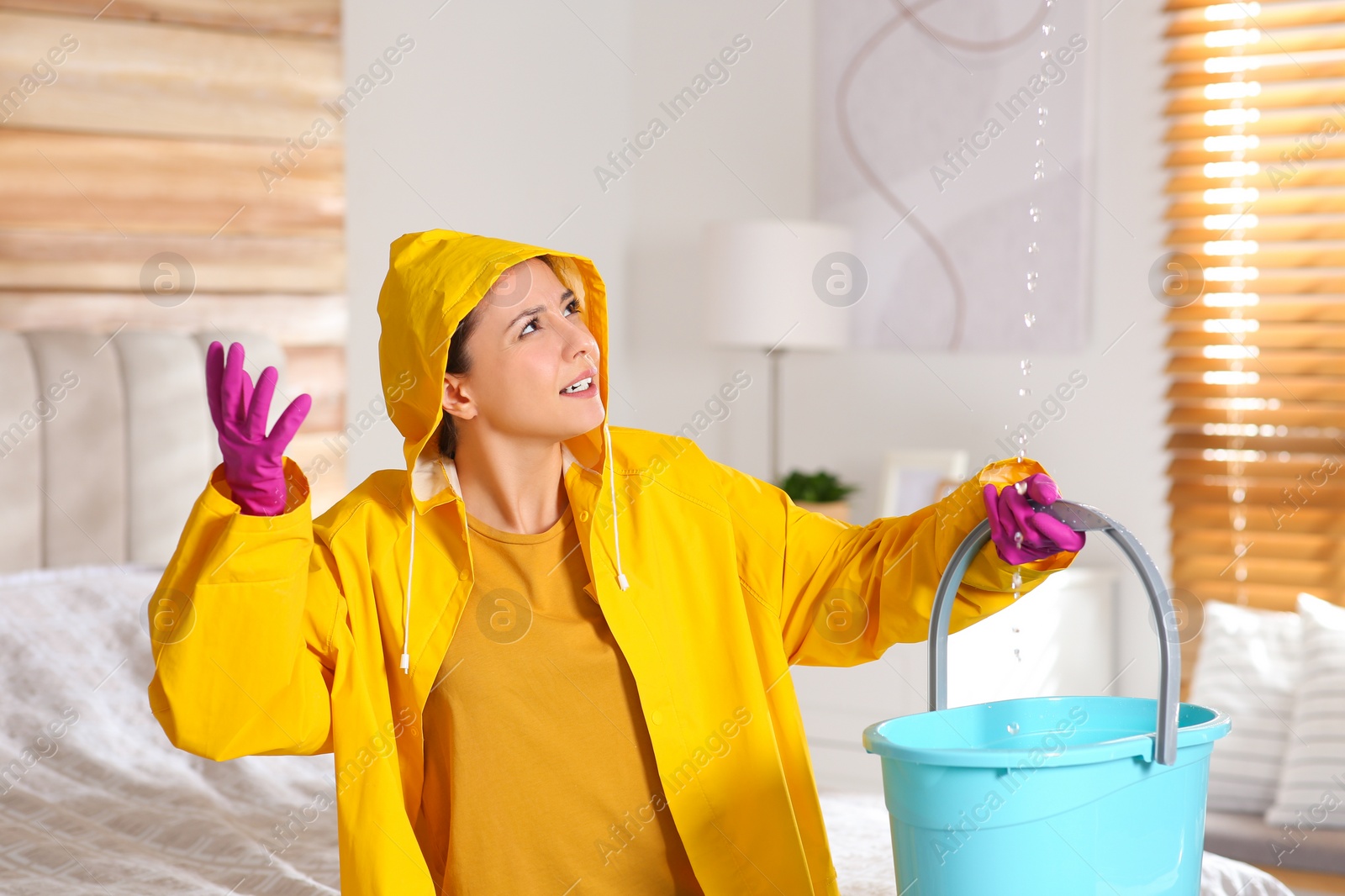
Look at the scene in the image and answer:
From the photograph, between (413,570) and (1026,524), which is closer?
(1026,524)

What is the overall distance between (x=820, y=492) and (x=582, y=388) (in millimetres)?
1813

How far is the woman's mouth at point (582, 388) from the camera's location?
4.90 feet

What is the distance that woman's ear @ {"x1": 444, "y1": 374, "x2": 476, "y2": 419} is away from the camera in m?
1.53

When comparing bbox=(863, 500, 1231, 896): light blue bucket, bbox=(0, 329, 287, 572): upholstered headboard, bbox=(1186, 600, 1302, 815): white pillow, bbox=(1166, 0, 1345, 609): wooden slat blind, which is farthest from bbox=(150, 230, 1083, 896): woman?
bbox=(1166, 0, 1345, 609): wooden slat blind

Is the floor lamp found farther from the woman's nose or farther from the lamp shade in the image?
the woman's nose

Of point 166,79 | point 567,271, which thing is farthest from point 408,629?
point 166,79

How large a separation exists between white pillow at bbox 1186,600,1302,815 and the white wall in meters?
0.29

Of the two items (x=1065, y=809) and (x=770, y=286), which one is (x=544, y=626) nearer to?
(x=1065, y=809)

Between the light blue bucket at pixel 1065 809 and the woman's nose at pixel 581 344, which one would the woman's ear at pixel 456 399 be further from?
the light blue bucket at pixel 1065 809

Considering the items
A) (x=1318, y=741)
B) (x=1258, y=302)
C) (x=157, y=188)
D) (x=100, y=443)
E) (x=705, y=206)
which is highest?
(x=705, y=206)

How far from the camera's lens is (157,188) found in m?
2.65

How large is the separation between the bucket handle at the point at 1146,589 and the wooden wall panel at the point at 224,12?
2.16 m

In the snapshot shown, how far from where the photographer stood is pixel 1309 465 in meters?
2.87

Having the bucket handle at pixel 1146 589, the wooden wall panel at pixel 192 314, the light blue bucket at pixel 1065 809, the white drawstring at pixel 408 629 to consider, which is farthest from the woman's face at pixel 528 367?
the wooden wall panel at pixel 192 314
